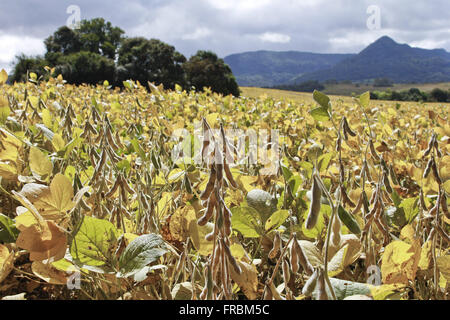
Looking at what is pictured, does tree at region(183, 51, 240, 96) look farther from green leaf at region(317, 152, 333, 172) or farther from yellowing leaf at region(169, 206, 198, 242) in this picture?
yellowing leaf at region(169, 206, 198, 242)

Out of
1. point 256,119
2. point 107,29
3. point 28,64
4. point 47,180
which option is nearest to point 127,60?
point 28,64

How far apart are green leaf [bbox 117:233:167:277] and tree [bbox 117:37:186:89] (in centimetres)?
2628

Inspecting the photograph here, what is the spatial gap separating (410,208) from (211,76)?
98.5 feet

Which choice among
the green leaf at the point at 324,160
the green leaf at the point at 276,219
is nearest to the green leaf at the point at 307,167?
the green leaf at the point at 324,160

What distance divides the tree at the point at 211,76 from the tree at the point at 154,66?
1934 millimetres

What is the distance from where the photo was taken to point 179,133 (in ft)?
5.09

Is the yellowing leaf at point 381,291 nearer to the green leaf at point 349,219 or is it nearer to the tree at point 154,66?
the green leaf at point 349,219

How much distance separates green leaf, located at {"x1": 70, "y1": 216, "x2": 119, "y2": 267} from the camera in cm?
65

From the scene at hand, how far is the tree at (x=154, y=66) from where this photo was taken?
87.6ft

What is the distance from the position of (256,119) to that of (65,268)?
2.54m

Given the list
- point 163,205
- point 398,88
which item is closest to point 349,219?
point 163,205

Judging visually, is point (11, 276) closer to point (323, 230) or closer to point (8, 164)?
point (8, 164)

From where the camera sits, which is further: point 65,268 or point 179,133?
point 179,133

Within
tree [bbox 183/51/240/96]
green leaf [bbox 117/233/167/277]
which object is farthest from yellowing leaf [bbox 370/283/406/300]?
tree [bbox 183/51/240/96]
